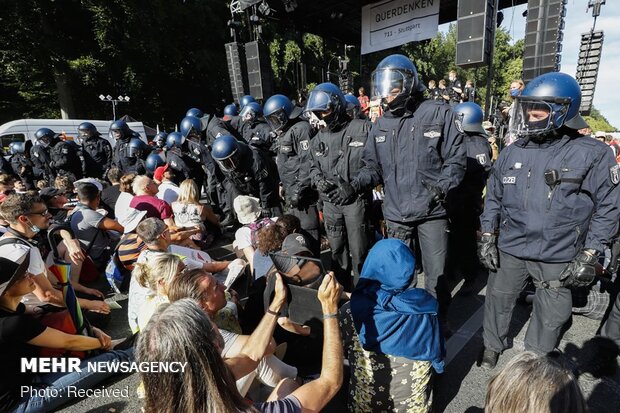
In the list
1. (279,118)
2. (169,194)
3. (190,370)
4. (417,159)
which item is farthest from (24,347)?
(279,118)

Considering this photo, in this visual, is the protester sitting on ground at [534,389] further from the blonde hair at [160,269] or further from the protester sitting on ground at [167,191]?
the protester sitting on ground at [167,191]

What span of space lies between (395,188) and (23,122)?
1684 cm

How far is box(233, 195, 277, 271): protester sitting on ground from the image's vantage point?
12.6ft

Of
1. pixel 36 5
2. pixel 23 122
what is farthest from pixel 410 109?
pixel 36 5

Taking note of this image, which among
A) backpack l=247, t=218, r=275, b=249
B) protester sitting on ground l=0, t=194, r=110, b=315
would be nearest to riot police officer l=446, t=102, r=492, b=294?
backpack l=247, t=218, r=275, b=249

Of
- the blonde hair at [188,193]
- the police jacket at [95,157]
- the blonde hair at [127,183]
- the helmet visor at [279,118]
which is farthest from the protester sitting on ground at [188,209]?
the police jacket at [95,157]

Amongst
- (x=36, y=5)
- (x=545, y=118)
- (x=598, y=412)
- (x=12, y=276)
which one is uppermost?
(x=36, y=5)

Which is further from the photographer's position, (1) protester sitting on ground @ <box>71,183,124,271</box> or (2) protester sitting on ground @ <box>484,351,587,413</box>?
(1) protester sitting on ground @ <box>71,183,124,271</box>

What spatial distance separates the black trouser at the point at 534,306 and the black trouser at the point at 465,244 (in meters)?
1.27

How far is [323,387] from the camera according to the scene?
154 centimetres

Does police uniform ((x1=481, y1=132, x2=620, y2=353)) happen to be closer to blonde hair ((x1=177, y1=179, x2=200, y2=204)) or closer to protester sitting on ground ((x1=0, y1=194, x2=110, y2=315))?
protester sitting on ground ((x1=0, y1=194, x2=110, y2=315))

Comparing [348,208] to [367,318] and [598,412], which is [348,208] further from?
[598,412]

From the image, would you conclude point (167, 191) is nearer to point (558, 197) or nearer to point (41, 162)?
point (558, 197)

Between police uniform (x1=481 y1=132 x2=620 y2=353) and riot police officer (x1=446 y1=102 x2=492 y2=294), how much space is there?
1.06m
